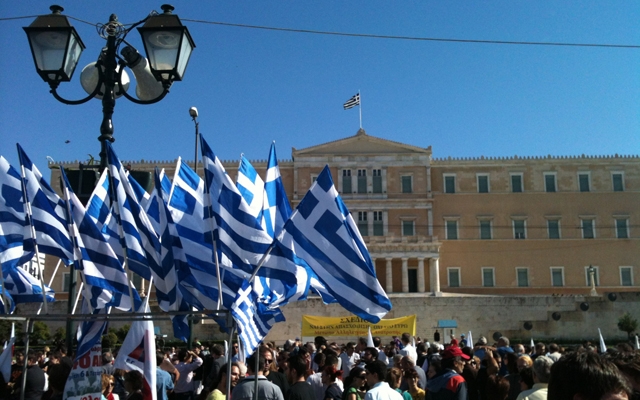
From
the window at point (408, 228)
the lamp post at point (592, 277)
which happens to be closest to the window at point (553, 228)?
the lamp post at point (592, 277)

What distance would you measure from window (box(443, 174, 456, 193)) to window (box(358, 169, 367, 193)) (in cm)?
591

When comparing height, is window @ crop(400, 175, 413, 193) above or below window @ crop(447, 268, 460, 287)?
above

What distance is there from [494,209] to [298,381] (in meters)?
43.8

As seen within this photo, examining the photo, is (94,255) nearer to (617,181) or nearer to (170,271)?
(170,271)

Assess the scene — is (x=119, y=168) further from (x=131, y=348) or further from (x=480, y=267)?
(x=480, y=267)

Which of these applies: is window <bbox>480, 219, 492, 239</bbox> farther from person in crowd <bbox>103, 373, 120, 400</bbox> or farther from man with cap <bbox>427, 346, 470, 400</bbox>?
person in crowd <bbox>103, 373, 120, 400</bbox>

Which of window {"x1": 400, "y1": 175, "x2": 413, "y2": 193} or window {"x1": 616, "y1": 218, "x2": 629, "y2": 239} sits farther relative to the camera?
window {"x1": 400, "y1": 175, "x2": 413, "y2": 193}

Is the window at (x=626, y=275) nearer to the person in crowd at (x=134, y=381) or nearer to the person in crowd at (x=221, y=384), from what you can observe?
the person in crowd at (x=221, y=384)

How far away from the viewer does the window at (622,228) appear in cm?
4709

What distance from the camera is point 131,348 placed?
5.46 m

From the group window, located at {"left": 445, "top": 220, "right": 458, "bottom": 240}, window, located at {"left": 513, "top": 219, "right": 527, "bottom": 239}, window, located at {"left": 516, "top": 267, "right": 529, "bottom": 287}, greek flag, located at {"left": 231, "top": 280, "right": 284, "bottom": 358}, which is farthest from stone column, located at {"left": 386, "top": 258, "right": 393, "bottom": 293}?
greek flag, located at {"left": 231, "top": 280, "right": 284, "bottom": 358}

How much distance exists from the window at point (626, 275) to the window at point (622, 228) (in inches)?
90.4

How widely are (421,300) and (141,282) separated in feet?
67.2

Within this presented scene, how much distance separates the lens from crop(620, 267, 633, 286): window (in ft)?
152
